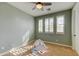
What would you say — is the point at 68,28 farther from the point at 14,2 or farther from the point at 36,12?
the point at 14,2

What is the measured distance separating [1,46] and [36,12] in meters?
0.88

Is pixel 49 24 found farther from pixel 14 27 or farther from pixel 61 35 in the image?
pixel 14 27

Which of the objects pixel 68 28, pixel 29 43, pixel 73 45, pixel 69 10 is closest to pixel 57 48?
pixel 73 45

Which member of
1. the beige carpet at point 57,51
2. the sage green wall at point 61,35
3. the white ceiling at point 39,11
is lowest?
the beige carpet at point 57,51

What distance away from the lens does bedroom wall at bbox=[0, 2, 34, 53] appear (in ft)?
5.41

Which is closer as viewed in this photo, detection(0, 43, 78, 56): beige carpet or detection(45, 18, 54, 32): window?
detection(0, 43, 78, 56): beige carpet

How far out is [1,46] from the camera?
63.8 inches

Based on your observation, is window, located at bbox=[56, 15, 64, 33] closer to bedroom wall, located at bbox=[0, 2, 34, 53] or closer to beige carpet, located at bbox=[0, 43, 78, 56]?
beige carpet, located at bbox=[0, 43, 78, 56]

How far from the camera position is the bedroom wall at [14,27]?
5.41 ft

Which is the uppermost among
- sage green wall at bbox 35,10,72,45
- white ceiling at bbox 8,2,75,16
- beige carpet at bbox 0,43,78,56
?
white ceiling at bbox 8,2,75,16

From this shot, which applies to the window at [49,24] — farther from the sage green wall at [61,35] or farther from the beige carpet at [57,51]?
the beige carpet at [57,51]

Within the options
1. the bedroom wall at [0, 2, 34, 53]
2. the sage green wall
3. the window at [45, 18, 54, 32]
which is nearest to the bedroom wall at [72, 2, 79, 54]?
the sage green wall

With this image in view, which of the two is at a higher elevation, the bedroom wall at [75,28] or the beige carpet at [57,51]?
the bedroom wall at [75,28]

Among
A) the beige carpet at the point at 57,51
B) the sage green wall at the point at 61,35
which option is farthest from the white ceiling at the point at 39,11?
the beige carpet at the point at 57,51
